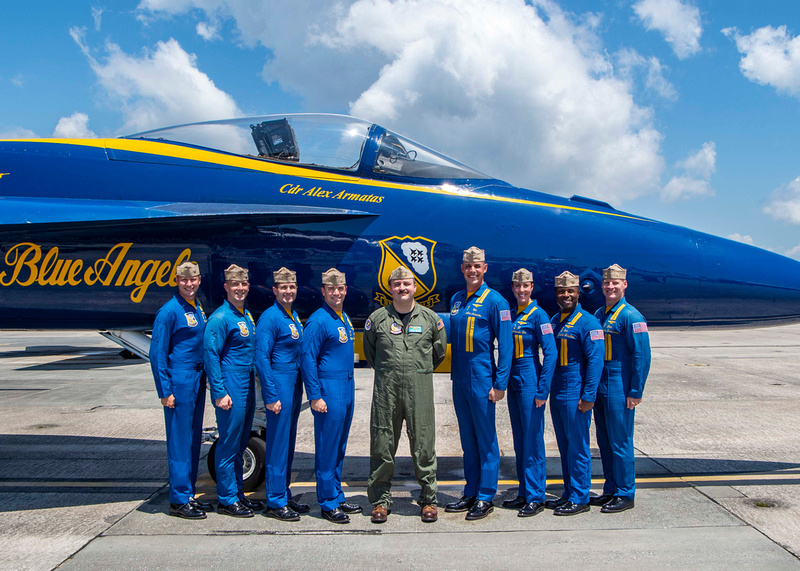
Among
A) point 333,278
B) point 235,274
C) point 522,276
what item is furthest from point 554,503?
point 235,274

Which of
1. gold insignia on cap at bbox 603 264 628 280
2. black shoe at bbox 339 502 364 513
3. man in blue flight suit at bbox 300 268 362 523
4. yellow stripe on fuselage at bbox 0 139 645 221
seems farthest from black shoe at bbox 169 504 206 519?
gold insignia on cap at bbox 603 264 628 280

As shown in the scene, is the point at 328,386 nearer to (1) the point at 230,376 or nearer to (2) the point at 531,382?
(1) the point at 230,376

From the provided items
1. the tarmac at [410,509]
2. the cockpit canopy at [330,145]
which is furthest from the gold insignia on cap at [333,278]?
the tarmac at [410,509]

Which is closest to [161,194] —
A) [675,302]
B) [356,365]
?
[356,365]

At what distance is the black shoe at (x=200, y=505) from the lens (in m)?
4.34

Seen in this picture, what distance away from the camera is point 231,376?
14.0 ft

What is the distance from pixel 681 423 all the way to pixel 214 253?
655 centimetres

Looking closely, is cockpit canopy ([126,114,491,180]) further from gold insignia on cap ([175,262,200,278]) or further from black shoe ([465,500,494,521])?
black shoe ([465,500,494,521])

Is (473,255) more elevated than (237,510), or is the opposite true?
(473,255)

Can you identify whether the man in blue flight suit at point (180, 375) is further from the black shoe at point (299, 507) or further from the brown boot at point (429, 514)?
the brown boot at point (429, 514)

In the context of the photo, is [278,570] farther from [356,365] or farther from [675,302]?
[675,302]

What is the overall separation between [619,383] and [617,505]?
94 centimetres

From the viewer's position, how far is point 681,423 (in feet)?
25.4

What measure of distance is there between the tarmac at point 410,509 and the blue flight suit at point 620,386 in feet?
1.15
